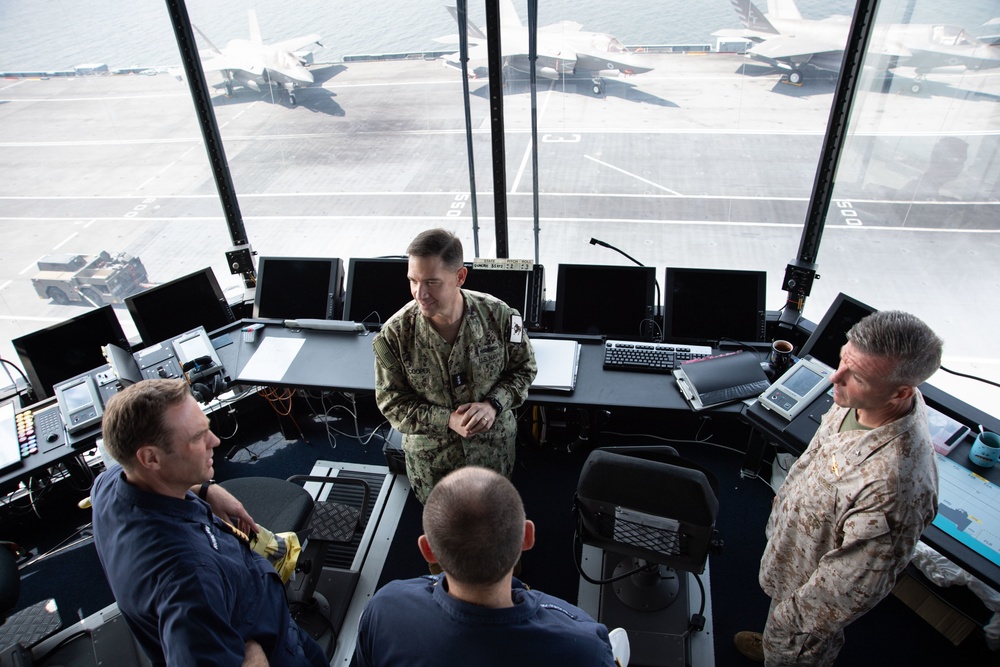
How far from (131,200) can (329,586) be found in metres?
2.53

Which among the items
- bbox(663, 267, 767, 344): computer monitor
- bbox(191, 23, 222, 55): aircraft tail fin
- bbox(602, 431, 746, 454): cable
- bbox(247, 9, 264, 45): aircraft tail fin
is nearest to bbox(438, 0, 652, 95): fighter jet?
bbox(247, 9, 264, 45): aircraft tail fin

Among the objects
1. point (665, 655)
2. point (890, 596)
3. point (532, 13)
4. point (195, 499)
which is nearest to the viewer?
point (195, 499)

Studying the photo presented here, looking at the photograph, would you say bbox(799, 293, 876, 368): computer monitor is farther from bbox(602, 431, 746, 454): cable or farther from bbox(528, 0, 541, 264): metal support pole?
bbox(528, 0, 541, 264): metal support pole

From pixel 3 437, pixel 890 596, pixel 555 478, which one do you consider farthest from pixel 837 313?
pixel 3 437

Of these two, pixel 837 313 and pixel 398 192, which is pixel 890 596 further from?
pixel 398 192

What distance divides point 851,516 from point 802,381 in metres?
0.98

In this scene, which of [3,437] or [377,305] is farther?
[377,305]

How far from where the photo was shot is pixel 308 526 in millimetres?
2350

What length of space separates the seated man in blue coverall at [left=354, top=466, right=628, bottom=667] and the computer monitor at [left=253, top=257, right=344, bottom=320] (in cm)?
232

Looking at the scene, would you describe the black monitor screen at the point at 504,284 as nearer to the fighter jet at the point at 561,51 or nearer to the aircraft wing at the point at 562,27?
the fighter jet at the point at 561,51

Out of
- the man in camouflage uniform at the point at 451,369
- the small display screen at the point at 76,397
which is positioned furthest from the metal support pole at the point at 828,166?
the small display screen at the point at 76,397

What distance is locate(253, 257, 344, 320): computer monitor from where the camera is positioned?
11.2 feet

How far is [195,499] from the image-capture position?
1617 millimetres

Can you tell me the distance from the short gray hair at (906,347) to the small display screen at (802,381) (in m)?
0.92
